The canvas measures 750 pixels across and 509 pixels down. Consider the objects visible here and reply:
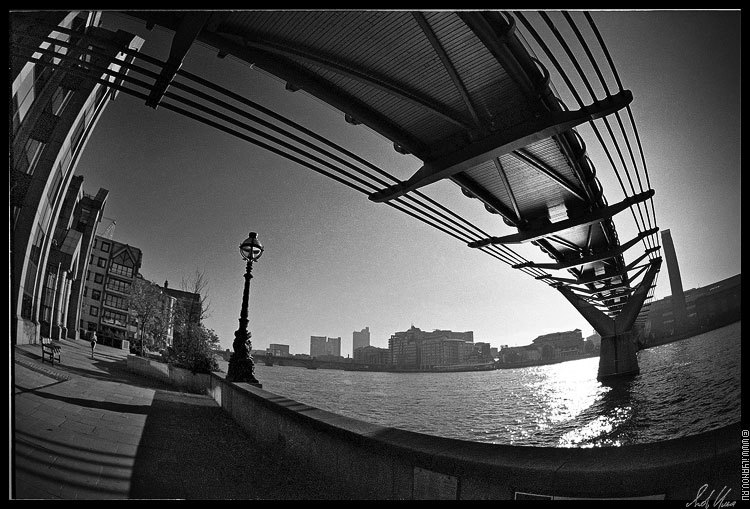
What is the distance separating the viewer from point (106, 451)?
9.07 ft

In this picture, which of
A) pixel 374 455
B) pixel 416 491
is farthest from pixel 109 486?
pixel 416 491

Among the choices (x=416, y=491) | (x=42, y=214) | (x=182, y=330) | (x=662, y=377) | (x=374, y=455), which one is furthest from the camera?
(x=662, y=377)

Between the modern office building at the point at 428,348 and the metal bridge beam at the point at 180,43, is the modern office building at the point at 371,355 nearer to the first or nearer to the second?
the modern office building at the point at 428,348

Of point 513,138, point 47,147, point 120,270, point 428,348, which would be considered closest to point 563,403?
point 428,348

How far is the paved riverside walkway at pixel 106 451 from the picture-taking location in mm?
2348

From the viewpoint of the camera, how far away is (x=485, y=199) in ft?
21.7

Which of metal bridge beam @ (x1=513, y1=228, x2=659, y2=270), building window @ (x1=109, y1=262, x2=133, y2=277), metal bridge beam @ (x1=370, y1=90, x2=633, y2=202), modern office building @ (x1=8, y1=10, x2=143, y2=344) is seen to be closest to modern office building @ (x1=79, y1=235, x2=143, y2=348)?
building window @ (x1=109, y1=262, x2=133, y2=277)

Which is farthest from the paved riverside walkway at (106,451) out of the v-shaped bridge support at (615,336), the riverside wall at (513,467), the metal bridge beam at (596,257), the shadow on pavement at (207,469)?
the v-shaped bridge support at (615,336)

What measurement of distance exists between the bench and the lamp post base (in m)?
3.31

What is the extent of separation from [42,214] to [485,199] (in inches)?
237

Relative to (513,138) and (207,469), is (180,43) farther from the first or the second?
(513,138)

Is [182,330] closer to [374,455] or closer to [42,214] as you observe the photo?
[42,214]

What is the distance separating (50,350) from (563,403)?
20.5 metres

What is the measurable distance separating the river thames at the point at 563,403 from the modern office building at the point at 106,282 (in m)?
2.81
